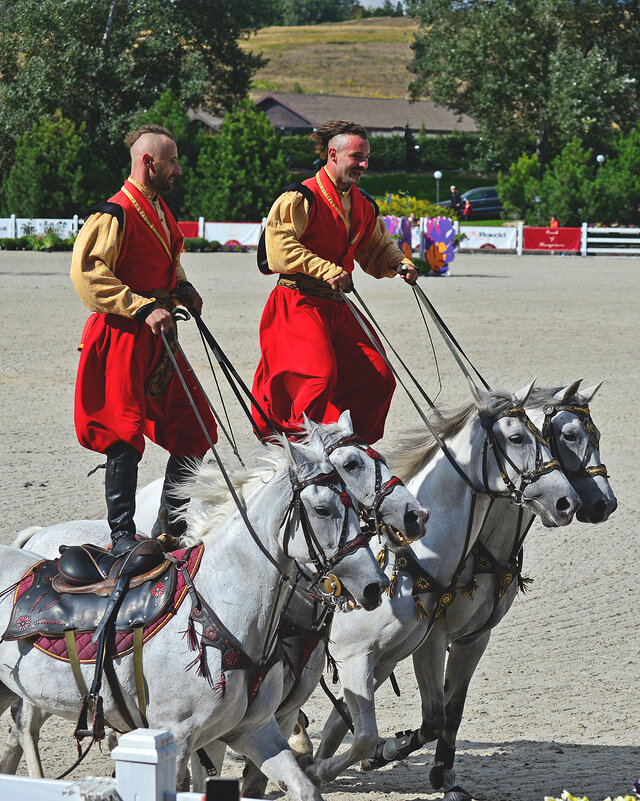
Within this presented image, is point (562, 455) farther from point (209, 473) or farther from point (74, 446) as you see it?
point (74, 446)

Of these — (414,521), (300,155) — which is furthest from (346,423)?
(300,155)

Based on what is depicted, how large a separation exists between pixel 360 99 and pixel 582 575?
79.3 meters

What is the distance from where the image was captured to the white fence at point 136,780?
2494 millimetres

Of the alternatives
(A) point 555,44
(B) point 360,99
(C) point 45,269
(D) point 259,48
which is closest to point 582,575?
(C) point 45,269

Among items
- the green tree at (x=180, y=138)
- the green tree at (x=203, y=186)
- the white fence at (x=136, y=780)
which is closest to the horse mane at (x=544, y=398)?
the white fence at (x=136, y=780)

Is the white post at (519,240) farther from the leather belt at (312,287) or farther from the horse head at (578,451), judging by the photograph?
the horse head at (578,451)

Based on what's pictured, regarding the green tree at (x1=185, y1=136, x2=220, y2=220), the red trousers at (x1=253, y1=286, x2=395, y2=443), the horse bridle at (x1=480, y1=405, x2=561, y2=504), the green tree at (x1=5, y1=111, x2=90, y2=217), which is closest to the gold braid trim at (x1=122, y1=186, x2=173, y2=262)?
the red trousers at (x1=253, y1=286, x2=395, y2=443)

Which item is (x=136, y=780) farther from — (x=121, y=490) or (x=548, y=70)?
(x=548, y=70)

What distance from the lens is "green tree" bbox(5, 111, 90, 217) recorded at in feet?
122

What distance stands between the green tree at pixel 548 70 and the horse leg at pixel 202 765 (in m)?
48.0

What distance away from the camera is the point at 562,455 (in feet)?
15.0

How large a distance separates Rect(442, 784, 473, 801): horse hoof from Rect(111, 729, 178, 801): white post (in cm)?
230

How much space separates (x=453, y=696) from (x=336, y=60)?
11458cm

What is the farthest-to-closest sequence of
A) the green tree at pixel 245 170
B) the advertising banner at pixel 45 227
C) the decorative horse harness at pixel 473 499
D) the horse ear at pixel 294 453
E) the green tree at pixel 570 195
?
the green tree at pixel 570 195
the green tree at pixel 245 170
the advertising banner at pixel 45 227
the decorative horse harness at pixel 473 499
the horse ear at pixel 294 453
